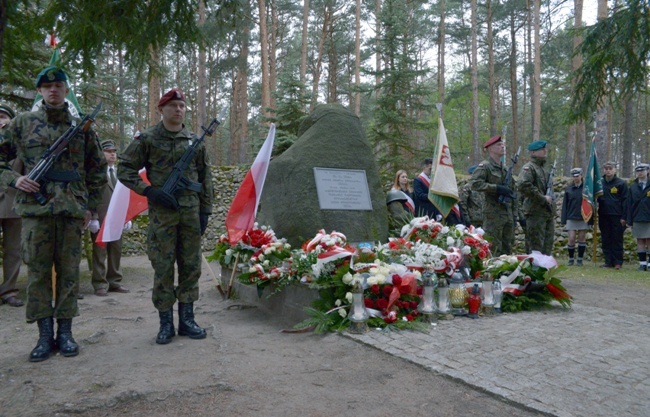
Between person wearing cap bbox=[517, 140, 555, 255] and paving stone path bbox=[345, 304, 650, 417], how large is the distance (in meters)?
2.58

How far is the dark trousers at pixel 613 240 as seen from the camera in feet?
32.3

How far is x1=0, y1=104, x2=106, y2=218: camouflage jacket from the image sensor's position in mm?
3617

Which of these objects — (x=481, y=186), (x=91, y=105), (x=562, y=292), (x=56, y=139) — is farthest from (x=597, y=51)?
(x=91, y=105)

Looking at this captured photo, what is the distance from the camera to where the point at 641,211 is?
9.21m

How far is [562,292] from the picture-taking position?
16.6ft

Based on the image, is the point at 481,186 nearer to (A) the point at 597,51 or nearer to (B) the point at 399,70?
(A) the point at 597,51

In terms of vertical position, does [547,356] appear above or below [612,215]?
below

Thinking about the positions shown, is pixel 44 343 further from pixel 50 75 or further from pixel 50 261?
pixel 50 75

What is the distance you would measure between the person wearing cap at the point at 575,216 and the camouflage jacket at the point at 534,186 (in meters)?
3.56

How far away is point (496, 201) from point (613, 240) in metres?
4.63

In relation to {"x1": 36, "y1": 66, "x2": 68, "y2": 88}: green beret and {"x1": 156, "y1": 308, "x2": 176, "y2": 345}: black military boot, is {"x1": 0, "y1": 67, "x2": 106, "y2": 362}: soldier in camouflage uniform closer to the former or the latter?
{"x1": 36, "y1": 66, "x2": 68, "y2": 88}: green beret

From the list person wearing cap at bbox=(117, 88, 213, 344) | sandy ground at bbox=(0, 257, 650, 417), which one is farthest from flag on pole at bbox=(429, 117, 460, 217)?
person wearing cap at bbox=(117, 88, 213, 344)

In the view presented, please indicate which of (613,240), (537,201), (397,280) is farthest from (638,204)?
(397,280)

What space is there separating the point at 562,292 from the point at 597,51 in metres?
3.92
